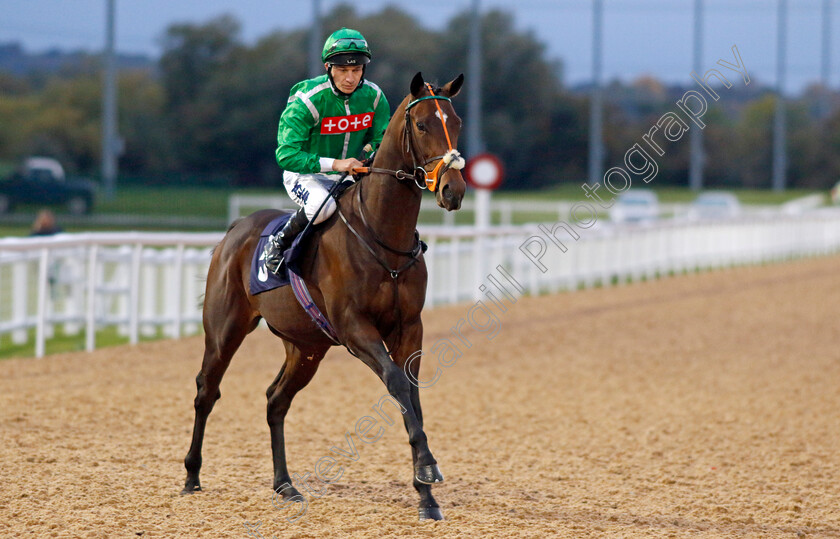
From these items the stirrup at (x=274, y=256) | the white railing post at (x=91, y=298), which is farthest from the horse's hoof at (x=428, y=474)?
the white railing post at (x=91, y=298)

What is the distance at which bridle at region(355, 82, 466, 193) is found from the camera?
4.52m

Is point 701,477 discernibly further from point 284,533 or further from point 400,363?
point 284,533

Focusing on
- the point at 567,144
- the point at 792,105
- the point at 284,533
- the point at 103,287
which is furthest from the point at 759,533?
the point at 792,105

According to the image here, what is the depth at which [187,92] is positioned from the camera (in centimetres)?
4488

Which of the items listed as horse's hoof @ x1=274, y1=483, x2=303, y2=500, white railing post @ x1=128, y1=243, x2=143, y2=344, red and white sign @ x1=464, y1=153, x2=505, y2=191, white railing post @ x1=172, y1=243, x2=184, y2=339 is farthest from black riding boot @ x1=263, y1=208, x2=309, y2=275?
red and white sign @ x1=464, y1=153, x2=505, y2=191

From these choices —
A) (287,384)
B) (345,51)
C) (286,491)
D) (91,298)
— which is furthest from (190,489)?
(91,298)

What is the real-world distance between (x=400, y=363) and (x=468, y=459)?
1.68m

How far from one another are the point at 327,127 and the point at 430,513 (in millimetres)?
1984

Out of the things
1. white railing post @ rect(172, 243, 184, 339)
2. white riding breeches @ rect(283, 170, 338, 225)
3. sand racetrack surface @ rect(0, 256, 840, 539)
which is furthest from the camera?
white railing post @ rect(172, 243, 184, 339)

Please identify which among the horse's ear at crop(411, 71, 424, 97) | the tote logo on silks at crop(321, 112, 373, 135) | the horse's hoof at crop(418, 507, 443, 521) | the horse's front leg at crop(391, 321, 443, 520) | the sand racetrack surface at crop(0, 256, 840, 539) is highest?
the horse's ear at crop(411, 71, 424, 97)

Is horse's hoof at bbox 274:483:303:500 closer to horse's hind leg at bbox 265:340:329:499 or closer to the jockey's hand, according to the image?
horse's hind leg at bbox 265:340:329:499

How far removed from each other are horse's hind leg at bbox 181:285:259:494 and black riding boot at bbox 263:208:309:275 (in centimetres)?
43

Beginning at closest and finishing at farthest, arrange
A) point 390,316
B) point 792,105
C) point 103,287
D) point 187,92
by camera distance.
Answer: point 390,316 < point 103,287 < point 187,92 < point 792,105

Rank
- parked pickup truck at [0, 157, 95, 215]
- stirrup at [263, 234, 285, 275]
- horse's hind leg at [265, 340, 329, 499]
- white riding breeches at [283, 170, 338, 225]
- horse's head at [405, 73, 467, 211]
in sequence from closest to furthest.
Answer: horse's head at [405, 73, 467, 211] → white riding breeches at [283, 170, 338, 225] → stirrup at [263, 234, 285, 275] → horse's hind leg at [265, 340, 329, 499] → parked pickup truck at [0, 157, 95, 215]
